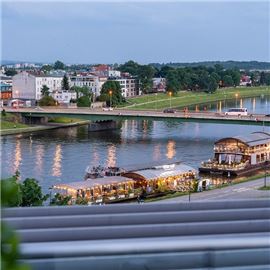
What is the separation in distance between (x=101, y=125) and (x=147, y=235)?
30.3 feet

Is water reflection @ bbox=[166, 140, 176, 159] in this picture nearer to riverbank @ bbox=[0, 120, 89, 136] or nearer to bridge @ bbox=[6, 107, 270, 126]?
bridge @ bbox=[6, 107, 270, 126]

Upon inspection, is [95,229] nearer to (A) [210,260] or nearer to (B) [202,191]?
(A) [210,260]

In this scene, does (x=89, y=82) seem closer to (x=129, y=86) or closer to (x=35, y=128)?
(x=129, y=86)

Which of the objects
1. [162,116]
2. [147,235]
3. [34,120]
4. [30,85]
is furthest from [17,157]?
[30,85]

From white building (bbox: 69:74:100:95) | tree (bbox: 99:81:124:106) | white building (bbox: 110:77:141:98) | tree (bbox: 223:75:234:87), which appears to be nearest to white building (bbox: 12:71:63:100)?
white building (bbox: 69:74:100:95)

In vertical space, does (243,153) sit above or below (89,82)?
below

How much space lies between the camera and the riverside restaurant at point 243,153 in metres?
6.53

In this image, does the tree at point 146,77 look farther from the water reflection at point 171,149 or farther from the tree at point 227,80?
the water reflection at point 171,149

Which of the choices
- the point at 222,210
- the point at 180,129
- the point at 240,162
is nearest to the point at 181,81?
the point at 180,129

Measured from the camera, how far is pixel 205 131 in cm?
934

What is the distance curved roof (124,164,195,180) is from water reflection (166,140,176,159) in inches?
48.9

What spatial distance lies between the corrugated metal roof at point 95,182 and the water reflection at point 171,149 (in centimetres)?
181

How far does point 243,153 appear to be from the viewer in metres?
6.70

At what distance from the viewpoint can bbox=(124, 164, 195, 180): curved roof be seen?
5.15 m
